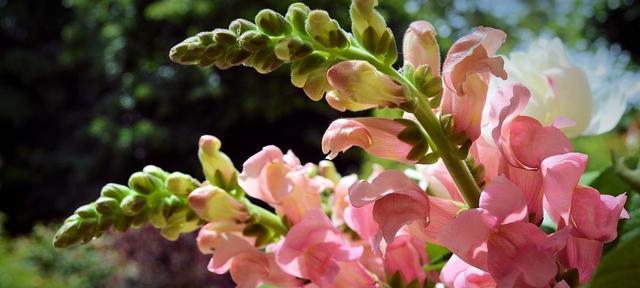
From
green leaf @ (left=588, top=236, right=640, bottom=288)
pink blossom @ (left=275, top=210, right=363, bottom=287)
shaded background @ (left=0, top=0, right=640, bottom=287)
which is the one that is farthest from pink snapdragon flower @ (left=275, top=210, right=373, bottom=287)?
shaded background @ (left=0, top=0, right=640, bottom=287)

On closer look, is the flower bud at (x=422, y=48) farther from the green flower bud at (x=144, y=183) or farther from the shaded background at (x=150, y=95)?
the shaded background at (x=150, y=95)

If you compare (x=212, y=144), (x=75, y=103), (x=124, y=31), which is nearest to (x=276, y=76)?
(x=124, y=31)

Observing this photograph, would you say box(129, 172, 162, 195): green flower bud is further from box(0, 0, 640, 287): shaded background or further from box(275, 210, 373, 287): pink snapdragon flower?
box(0, 0, 640, 287): shaded background

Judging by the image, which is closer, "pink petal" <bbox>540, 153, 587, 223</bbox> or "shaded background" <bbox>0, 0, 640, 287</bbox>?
"pink petal" <bbox>540, 153, 587, 223</bbox>

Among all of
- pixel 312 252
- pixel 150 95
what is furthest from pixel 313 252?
pixel 150 95

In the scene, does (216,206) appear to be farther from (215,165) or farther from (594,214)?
(594,214)

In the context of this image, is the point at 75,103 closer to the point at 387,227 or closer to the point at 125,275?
the point at 125,275
